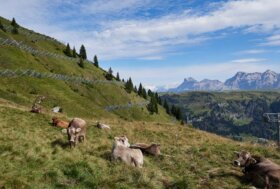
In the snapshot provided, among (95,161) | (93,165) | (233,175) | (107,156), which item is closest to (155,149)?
(107,156)

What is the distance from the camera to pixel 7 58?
116m

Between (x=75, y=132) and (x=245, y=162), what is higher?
(x=75, y=132)

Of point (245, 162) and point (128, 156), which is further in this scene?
point (245, 162)

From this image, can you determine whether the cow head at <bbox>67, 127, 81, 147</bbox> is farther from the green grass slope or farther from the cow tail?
the cow tail

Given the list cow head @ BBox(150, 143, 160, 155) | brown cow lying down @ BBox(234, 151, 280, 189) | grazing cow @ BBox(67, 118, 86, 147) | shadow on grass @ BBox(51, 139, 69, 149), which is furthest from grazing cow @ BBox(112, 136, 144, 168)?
brown cow lying down @ BBox(234, 151, 280, 189)

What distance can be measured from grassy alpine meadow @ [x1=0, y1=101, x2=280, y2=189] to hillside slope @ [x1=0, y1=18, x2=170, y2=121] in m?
31.0

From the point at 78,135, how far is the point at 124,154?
5.80 m

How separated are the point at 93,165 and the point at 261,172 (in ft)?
29.7

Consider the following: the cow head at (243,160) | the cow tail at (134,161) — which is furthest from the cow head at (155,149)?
the cow head at (243,160)

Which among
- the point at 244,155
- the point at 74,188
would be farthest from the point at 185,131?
the point at 74,188

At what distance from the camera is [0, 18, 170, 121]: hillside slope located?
90.9 meters

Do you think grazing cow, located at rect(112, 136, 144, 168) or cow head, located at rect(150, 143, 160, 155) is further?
cow head, located at rect(150, 143, 160, 155)

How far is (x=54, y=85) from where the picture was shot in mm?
113625

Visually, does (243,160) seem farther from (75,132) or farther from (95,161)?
(75,132)
